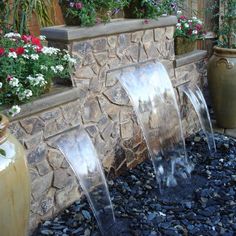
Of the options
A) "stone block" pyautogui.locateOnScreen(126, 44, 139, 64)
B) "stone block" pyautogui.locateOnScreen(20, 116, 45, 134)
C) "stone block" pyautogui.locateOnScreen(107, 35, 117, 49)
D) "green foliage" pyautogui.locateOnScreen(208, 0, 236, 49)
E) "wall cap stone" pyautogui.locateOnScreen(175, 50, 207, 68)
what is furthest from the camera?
"green foliage" pyautogui.locateOnScreen(208, 0, 236, 49)

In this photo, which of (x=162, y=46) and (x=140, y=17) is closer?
(x=140, y=17)

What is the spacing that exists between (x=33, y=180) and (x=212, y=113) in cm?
240

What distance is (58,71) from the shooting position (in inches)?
94.3

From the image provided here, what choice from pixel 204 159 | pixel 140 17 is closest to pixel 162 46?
pixel 140 17

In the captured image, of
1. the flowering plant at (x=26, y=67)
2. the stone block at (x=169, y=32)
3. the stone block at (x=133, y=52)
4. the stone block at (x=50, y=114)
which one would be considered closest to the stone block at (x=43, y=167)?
the stone block at (x=50, y=114)

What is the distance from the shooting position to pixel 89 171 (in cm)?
253

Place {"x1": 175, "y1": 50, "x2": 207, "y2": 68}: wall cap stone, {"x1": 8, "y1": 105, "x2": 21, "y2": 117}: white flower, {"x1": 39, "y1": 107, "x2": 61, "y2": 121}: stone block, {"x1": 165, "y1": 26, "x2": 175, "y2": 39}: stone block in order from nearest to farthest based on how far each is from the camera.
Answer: {"x1": 8, "y1": 105, "x2": 21, "y2": 117}: white flower < {"x1": 39, "y1": 107, "x2": 61, "y2": 121}: stone block < {"x1": 165, "y1": 26, "x2": 175, "y2": 39}: stone block < {"x1": 175, "y1": 50, "x2": 207, "y2": 68}: wall cap stone

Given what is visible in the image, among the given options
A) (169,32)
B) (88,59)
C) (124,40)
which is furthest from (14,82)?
(169,32)

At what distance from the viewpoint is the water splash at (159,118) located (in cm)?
296

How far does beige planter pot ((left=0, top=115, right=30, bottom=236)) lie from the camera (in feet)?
5.35

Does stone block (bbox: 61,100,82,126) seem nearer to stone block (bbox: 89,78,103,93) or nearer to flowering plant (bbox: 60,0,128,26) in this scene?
stone block (bbox: 89,78,103,93)

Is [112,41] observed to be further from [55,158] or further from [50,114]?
[55,158]

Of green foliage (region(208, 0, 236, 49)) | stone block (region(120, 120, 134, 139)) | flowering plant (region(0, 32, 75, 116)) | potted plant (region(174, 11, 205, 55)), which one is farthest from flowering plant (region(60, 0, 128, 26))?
green foliage (region(208, 0, 236, 49))

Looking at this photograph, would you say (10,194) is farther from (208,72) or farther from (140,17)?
(208,72)
